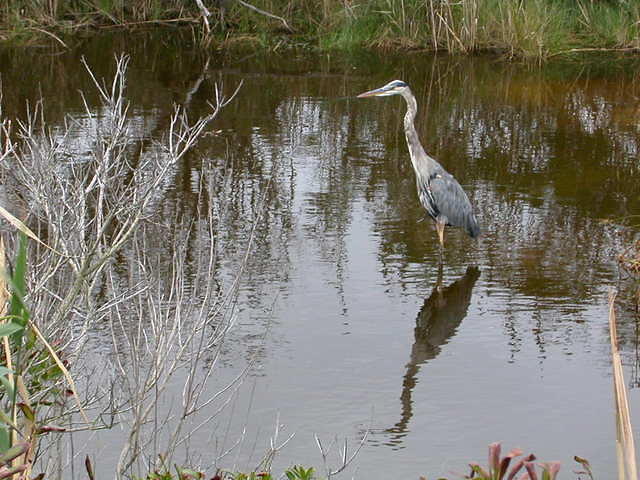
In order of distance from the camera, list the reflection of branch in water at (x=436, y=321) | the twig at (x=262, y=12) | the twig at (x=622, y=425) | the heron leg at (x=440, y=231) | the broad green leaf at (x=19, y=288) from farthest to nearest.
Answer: the twig at (x=262, y=12), the heron leg at (x=440, y=231), the reflection of branch in water at (x=436, y=321), the broad green leaf at (x=19, y=288), the twig at (x=622, y=425)

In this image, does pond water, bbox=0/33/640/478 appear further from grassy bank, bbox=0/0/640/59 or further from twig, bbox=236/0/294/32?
twig, bbox=236/0/294/32

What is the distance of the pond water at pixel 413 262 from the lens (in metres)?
5.23

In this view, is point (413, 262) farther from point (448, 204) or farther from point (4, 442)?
point (4, 442)

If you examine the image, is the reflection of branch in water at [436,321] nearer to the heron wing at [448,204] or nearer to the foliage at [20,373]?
the heron wing at [448,204]

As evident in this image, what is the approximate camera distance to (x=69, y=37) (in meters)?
17.3

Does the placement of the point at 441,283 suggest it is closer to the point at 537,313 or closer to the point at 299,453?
the point at 537,313

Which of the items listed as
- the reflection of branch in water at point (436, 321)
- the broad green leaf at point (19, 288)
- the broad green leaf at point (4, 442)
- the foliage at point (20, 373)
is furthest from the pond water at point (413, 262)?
the broad green leaf at point (19, 288)

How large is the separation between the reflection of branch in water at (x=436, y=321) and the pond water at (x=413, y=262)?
0.05ft

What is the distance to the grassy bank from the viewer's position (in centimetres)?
1555

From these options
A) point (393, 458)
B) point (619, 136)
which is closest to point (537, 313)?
point (393, 458)

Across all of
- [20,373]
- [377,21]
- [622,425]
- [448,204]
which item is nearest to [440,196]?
[448,204]

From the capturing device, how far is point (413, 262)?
743 centimetres

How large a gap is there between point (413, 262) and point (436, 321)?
938 millimetres

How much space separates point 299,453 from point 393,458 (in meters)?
0.43
